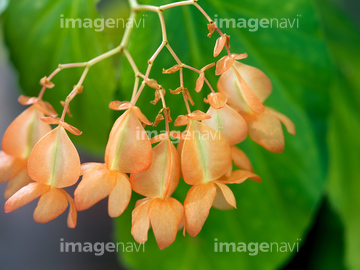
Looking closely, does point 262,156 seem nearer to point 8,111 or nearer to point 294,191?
point 294,191

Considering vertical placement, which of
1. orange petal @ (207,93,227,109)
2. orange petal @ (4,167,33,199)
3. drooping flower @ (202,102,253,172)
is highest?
orange petal @ (207,93,227,109)

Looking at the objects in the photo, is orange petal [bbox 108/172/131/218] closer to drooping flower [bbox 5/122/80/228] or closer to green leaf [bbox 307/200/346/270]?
drooping flower [bbox 5/122/80/228]

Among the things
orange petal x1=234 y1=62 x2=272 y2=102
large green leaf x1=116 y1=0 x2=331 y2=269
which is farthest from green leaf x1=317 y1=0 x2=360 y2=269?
orange petal x1=234 y1=62 x2=272 y2=102

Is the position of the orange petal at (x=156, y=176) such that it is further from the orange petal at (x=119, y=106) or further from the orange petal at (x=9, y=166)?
the orange petal at (x=9, y=166)

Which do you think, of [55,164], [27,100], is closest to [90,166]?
[55,164]

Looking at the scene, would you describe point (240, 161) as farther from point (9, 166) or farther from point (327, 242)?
point (327, 242)

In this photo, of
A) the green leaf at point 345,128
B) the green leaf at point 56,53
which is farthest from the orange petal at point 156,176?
the green leaf at point 345,128
